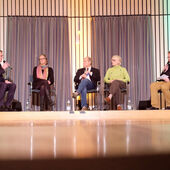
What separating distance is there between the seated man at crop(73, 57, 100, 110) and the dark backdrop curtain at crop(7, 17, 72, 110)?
54.5 inches

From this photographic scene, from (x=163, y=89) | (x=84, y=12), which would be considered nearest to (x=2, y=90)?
(x=163, y=89)

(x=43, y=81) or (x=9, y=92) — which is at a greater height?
(x=43, y=81)

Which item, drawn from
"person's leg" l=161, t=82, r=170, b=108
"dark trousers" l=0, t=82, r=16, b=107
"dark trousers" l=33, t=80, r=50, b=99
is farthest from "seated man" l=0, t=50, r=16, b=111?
"person's leg" l=161, t=82, r=170, b=108

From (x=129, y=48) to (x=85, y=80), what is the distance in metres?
2.08

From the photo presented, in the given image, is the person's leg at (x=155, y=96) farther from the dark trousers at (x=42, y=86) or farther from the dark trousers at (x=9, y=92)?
the dark trousers at (x=9, y=92)

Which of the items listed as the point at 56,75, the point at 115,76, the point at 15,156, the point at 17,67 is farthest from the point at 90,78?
the point at 15,156

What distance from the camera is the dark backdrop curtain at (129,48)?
23.1 feet

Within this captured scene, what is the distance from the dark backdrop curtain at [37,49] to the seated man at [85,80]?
138 cm

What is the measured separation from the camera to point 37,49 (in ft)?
23.1

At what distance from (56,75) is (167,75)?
101 inches

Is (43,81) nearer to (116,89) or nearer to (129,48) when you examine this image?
(116,89)

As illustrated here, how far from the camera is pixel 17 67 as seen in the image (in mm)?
6996

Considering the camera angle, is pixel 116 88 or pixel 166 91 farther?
pixel 116 88

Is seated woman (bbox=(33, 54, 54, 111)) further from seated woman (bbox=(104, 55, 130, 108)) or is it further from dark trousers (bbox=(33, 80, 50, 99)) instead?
seated woman (bbox=(104, 55, 130, 108))
